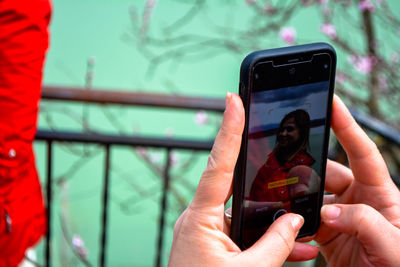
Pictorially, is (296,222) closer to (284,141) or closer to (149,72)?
(284,141)

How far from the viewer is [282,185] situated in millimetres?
697

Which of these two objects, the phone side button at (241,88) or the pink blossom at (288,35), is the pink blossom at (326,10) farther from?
the phone side button at (241,88)

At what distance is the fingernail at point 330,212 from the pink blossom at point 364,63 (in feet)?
6.49

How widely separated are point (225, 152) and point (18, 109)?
2.44ft

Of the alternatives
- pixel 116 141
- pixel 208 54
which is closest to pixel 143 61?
pixel 208 54

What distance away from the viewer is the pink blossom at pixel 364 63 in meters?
2.52

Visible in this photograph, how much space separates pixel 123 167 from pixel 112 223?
35cm

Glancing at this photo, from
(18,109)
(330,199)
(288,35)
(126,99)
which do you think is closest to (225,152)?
(330,199)

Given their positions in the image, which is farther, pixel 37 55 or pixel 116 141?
pixel 116 141

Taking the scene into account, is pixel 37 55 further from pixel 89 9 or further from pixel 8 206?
pixel 89 9

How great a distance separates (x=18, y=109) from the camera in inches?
45.1

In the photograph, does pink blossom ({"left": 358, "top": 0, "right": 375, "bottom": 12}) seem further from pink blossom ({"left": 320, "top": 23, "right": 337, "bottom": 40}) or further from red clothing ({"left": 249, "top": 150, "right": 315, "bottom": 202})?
red clothing ({"left": 249, "top": 150, "right": 315, "bottom": 202})

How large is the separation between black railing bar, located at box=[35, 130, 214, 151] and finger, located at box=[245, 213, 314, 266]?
0.72m

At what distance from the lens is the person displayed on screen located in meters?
0.67
